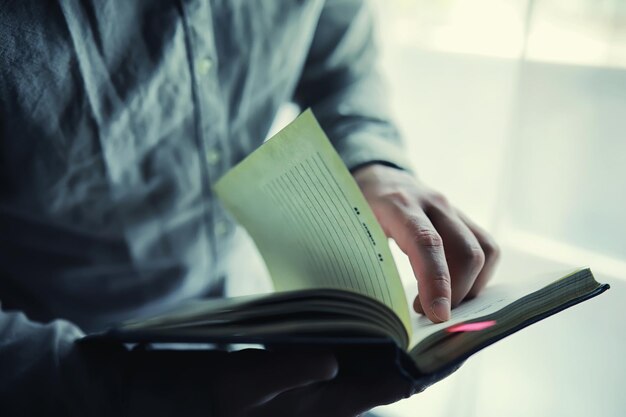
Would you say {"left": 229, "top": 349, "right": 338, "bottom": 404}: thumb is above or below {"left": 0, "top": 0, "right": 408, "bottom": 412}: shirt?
below

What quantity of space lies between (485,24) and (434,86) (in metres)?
0.13

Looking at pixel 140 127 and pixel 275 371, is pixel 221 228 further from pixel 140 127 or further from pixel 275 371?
pixel 275 371

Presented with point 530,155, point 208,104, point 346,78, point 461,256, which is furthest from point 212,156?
point 530,155

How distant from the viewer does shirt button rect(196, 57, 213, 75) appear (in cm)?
62

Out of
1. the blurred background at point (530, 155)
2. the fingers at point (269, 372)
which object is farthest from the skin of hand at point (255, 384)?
the blurred background at point (530, 155)

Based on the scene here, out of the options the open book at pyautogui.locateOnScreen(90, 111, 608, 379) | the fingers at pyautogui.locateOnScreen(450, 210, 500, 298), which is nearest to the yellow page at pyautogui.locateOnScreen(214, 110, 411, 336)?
the open book at pyautogui.locateOnScreen(90, 111, 608, 379)

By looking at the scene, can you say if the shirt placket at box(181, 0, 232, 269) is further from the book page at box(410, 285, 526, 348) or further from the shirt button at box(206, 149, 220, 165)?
the book page at box(410, 285, 526, 348)

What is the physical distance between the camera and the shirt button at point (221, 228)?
2.42 feet

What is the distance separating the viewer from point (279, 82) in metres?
0.72

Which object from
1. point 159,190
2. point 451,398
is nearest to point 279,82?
point 159,190

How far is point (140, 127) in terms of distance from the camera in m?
0.61

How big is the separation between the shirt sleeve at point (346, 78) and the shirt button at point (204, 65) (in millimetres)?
187

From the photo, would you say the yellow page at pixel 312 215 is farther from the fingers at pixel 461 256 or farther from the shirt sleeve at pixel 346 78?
the shirt sleeve at pixel 346 78

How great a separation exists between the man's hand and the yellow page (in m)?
0.03
